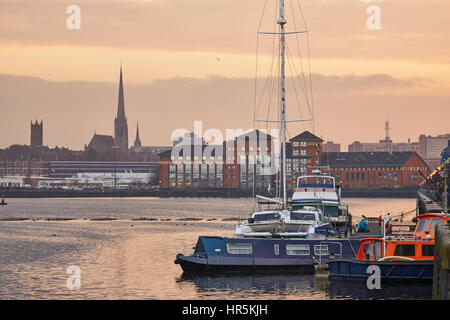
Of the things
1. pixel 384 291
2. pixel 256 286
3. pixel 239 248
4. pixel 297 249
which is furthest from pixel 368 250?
pixel 239 248

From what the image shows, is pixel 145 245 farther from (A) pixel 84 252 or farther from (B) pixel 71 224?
(B) pixel 71 224

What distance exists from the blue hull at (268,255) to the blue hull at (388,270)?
3155 mm

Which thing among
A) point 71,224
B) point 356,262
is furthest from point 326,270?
point 71,224

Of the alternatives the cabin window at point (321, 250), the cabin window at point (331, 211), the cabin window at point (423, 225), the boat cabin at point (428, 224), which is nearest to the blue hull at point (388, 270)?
the boat cabin at point (428, 224)

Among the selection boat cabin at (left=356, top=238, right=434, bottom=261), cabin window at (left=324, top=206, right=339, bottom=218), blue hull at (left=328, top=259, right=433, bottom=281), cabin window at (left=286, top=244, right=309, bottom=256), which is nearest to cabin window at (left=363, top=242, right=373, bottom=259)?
boat cabin at (left=356, top=238, right=434, bottom=261)

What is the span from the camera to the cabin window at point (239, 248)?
118 ft

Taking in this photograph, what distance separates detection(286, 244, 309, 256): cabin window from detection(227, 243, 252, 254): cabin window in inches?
76.0

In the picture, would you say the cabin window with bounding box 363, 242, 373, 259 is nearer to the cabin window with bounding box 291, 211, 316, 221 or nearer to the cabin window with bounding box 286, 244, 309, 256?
the cabin window with bounding box 286, 244, 309, 256

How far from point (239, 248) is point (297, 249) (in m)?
2.91

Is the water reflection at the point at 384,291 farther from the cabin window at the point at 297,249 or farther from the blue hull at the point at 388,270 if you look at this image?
the cabin window at the point at 297,249

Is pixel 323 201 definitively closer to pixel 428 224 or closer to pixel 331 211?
pixel 331 211

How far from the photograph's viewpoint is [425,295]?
2917 cm

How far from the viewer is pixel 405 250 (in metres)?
30.4
